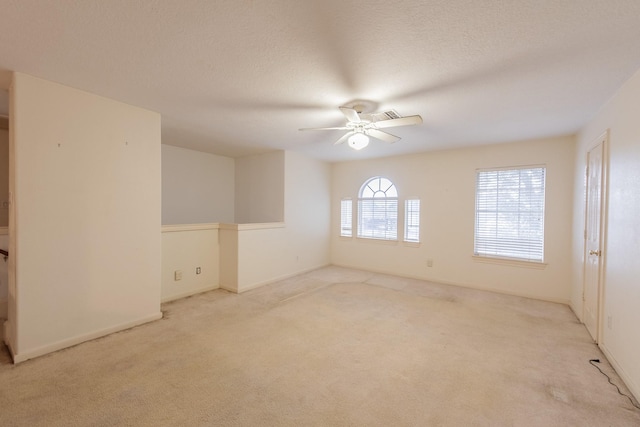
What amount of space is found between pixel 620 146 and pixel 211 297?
4873mm

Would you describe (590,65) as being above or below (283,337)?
above

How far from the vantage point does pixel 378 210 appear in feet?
18.8

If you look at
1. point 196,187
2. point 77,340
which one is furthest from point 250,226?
point 77,340

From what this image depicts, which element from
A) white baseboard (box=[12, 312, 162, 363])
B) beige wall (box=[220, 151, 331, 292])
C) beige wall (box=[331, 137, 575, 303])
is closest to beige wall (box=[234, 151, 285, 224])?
beige wall (box=[220, 151, 331, 292])

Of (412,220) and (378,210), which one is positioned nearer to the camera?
(412,220)

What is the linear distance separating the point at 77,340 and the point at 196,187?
321cm

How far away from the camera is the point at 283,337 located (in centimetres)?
280

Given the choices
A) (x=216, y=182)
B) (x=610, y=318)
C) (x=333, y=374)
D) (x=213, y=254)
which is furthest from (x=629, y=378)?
(x=216, y=182)

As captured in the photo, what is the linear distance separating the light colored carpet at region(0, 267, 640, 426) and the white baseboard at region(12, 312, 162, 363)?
72 mm

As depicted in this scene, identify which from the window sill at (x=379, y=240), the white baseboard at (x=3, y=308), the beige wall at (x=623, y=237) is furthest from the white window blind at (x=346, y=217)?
the white baseboard at (x=3, y=308)

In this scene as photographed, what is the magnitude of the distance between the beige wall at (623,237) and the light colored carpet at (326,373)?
211 millimetres

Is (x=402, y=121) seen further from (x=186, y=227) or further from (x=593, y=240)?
(x=186, y=227)

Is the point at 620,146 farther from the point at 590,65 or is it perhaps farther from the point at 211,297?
the point at 211,297

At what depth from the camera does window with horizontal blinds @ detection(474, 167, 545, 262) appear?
4.14m
